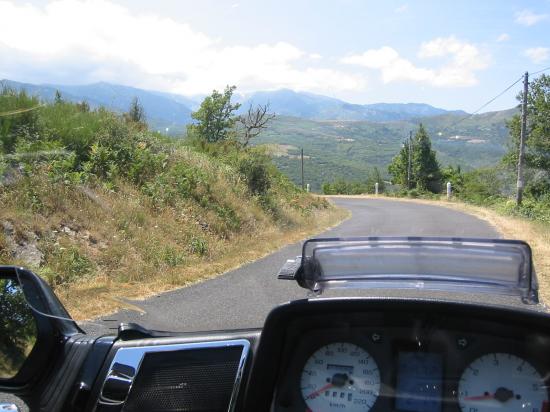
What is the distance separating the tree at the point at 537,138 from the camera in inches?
1762

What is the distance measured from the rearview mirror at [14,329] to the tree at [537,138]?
4646cm

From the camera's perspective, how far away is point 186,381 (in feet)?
7.55

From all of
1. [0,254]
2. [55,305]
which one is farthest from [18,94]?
[55,305]

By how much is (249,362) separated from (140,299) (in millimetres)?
6673

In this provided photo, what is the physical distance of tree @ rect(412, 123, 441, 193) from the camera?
206 ft

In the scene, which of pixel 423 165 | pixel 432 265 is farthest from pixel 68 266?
pixel 423 165

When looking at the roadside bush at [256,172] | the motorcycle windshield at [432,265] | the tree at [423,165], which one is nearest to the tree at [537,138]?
the tree at [423,165]

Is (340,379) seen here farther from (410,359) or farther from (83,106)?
(83,106)

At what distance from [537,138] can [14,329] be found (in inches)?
1850

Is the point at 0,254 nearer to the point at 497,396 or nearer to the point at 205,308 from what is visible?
the point at 205,308

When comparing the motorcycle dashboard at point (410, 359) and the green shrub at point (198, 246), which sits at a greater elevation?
the motorcycle dashboard at point (410, 359)

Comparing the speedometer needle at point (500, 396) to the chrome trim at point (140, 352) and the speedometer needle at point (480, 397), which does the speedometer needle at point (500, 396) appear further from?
the chrome trim at point (140, 352)

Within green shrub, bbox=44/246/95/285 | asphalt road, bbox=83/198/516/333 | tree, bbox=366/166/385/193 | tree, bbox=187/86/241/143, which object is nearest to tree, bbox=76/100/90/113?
asphalt road, bbox=83/198/516/333

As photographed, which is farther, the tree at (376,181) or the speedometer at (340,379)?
the tree at (376,181)
